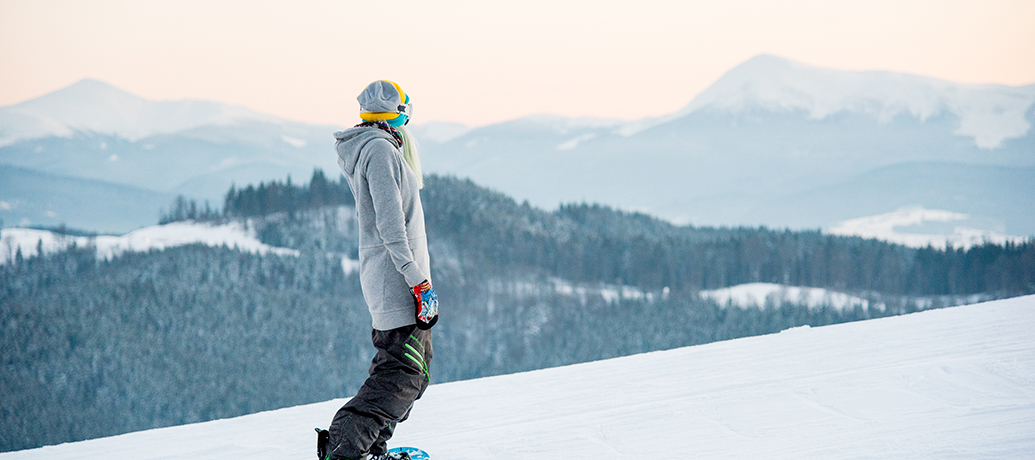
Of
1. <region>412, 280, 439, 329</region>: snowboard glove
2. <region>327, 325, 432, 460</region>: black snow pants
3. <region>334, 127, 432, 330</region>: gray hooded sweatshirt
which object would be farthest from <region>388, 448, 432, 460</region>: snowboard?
<region>412, 280, 439, 329</region>: snowboard glove

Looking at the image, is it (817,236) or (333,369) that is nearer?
(333,369)

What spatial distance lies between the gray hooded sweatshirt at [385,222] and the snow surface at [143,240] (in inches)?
4749

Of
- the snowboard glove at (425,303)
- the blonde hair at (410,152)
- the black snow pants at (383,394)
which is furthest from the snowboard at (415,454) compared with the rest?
the blonde hair at (410,152)

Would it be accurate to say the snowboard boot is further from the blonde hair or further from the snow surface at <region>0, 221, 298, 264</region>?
the snow surface at <region>0, 221, 298, 264</region>

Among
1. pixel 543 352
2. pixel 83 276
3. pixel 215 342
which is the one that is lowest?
pixel 543 352

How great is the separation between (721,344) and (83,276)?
129 metres

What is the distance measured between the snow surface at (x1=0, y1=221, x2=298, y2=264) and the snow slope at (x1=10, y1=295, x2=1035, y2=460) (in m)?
119

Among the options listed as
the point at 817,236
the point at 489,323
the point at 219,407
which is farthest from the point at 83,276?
the point at 817,236

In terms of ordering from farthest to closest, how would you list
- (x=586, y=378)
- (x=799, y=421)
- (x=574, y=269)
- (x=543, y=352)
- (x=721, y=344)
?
(x=574, y=269) → (x=543, y=352) → (x=721, y=344) → (x=586, y=378) → (x=799, y=421)

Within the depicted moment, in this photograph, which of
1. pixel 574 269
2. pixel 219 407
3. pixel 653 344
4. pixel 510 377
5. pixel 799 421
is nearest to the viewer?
pixel 799 421

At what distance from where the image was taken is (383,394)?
10.3 feet

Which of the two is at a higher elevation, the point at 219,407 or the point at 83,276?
the point at 83,276

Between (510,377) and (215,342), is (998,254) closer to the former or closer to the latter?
(215,342)

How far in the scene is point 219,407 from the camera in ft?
274
